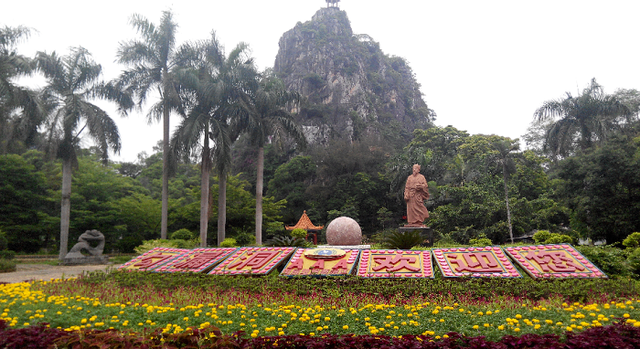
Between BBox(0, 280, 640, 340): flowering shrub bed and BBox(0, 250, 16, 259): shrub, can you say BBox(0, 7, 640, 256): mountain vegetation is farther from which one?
BBox(0, 280, 640, 340): flowering shrub bed

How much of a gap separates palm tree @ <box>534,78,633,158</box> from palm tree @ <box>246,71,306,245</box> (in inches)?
523

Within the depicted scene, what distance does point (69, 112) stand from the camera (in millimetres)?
19750

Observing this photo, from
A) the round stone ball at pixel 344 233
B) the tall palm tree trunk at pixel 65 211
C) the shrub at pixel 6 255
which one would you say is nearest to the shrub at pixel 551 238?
the round stone ball at pixel 344 233

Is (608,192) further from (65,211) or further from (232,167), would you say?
(65,211)

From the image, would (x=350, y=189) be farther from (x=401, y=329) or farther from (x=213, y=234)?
(x=401, y=329)

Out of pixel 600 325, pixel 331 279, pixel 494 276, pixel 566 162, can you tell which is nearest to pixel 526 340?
pixel 600 325

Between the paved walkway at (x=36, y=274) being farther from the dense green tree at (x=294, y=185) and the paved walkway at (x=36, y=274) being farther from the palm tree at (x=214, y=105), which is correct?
the dense green tree at (x=294, y=185)

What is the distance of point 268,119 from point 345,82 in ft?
112

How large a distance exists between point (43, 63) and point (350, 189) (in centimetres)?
2240

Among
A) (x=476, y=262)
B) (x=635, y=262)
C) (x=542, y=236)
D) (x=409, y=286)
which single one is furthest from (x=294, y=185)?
(x=635, y=262)

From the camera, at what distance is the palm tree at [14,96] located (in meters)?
16.8

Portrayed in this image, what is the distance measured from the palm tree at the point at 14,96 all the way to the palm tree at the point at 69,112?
3.28 ft

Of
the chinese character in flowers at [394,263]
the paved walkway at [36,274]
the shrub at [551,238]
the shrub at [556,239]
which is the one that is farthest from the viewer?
the paved walkway at [36,274]

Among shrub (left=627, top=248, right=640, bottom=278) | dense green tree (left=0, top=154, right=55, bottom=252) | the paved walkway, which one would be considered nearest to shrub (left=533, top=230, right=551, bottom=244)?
shrub (left=627, top=248, right=640, bottom=278)
